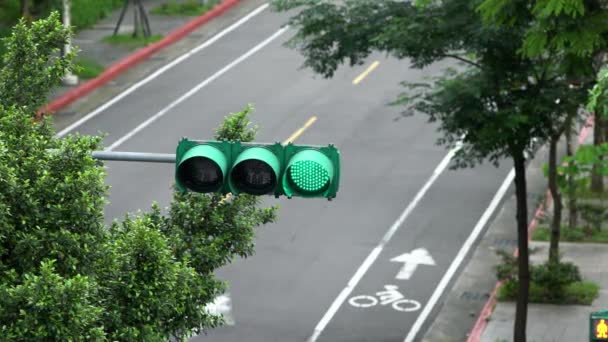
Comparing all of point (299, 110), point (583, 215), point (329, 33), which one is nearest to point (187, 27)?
point (299, 110)

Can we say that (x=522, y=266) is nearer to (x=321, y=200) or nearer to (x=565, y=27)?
(x=565, y=27)

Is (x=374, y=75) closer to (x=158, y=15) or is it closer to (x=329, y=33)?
(x=158, y=15)

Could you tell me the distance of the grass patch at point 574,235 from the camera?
2953 centimetres

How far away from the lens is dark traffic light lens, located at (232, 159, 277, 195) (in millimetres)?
12383

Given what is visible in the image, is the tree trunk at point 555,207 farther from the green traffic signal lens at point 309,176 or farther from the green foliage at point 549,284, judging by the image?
the green traffic signal lens at point 309,176

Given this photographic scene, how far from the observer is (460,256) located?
28.9 meters

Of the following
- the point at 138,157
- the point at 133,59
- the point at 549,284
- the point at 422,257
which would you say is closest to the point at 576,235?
the point at 422,257

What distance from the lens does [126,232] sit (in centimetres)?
1416

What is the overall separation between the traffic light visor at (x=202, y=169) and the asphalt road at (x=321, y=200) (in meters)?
12.6

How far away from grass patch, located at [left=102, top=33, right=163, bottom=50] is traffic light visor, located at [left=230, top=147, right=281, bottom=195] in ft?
101

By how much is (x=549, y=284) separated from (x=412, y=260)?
10.6ft

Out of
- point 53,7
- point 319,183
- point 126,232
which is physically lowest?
point 53,7

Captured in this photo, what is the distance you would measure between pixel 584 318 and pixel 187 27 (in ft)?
72.9

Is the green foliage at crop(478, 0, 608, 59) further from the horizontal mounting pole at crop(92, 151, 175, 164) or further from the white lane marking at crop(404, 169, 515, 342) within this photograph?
the white lane marking at crop(404, 169, 515, 342)
